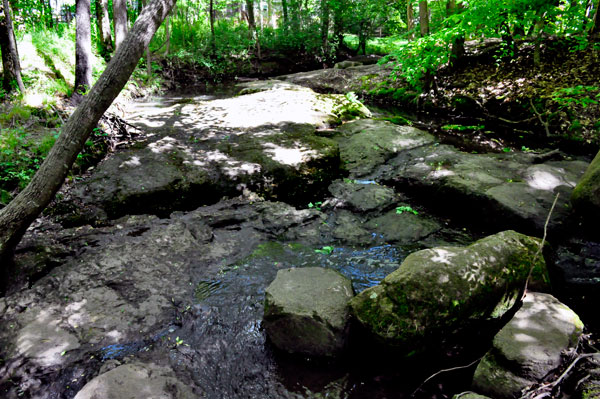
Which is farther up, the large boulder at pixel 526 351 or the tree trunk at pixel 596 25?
the tree trunk at pixel 596 25

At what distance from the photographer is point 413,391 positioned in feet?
9.12

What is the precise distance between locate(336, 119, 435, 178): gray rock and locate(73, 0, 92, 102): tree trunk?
606 cm

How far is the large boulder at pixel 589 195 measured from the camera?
13.8 ft

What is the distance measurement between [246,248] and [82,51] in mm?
6369

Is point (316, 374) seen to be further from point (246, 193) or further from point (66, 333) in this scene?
point (246, 193)

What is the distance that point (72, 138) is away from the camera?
11.5ft

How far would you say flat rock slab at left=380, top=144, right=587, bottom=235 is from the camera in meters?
4.75

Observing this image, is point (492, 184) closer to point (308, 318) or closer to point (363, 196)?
point (363, 196)

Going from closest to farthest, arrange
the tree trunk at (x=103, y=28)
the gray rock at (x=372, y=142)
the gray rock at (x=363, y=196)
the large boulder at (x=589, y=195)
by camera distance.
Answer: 1. the large boulder at (x=589, y=195)
2. the gray rock at (x=363, y=196)
3. the gray rock at (x=372, y=142)
4. the tree trunk at (x=103, y=28)

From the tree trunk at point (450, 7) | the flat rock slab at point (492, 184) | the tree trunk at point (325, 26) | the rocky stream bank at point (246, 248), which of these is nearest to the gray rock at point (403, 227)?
the rocky stream bank at point (246, 248)

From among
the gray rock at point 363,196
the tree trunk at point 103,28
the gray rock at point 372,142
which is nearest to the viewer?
the gray rock at point 363,196

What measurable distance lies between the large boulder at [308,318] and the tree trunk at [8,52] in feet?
24.0

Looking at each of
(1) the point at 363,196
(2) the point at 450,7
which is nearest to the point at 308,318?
(1) the point at 363,196

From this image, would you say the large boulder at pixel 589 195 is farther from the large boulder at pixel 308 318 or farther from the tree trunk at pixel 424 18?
the tree trunk at pixel 424 18
